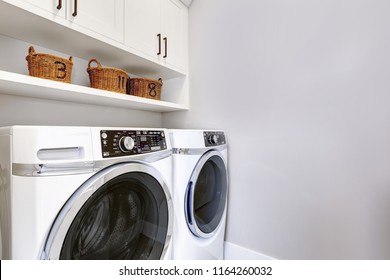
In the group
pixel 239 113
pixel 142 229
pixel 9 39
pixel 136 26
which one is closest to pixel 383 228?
Result: pixel 239 113

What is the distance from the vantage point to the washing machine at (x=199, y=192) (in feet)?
3.49

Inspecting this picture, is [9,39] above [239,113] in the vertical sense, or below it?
above

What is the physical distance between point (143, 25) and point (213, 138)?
0.92 metres

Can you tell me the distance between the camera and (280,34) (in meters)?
1.32

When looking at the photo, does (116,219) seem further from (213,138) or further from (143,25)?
(143,25)

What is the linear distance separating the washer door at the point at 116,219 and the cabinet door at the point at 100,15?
84 centimetres

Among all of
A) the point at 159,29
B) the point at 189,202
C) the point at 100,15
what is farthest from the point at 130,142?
the point at 159,29

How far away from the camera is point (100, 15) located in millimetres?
1106

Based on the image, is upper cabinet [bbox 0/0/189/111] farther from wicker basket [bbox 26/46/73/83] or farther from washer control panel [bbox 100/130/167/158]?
washer control panel [bbox 100/130/167/158]

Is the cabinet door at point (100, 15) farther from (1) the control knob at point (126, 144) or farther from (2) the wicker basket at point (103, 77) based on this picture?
(1) the control knob at point (126, 144)

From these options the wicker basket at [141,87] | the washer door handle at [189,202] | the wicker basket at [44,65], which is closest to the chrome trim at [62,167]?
the washer door handle at [189,202]

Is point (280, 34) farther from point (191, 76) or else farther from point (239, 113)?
point (191, 76)

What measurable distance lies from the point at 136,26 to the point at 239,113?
0.95 meters

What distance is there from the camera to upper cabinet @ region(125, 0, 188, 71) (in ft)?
4.19
